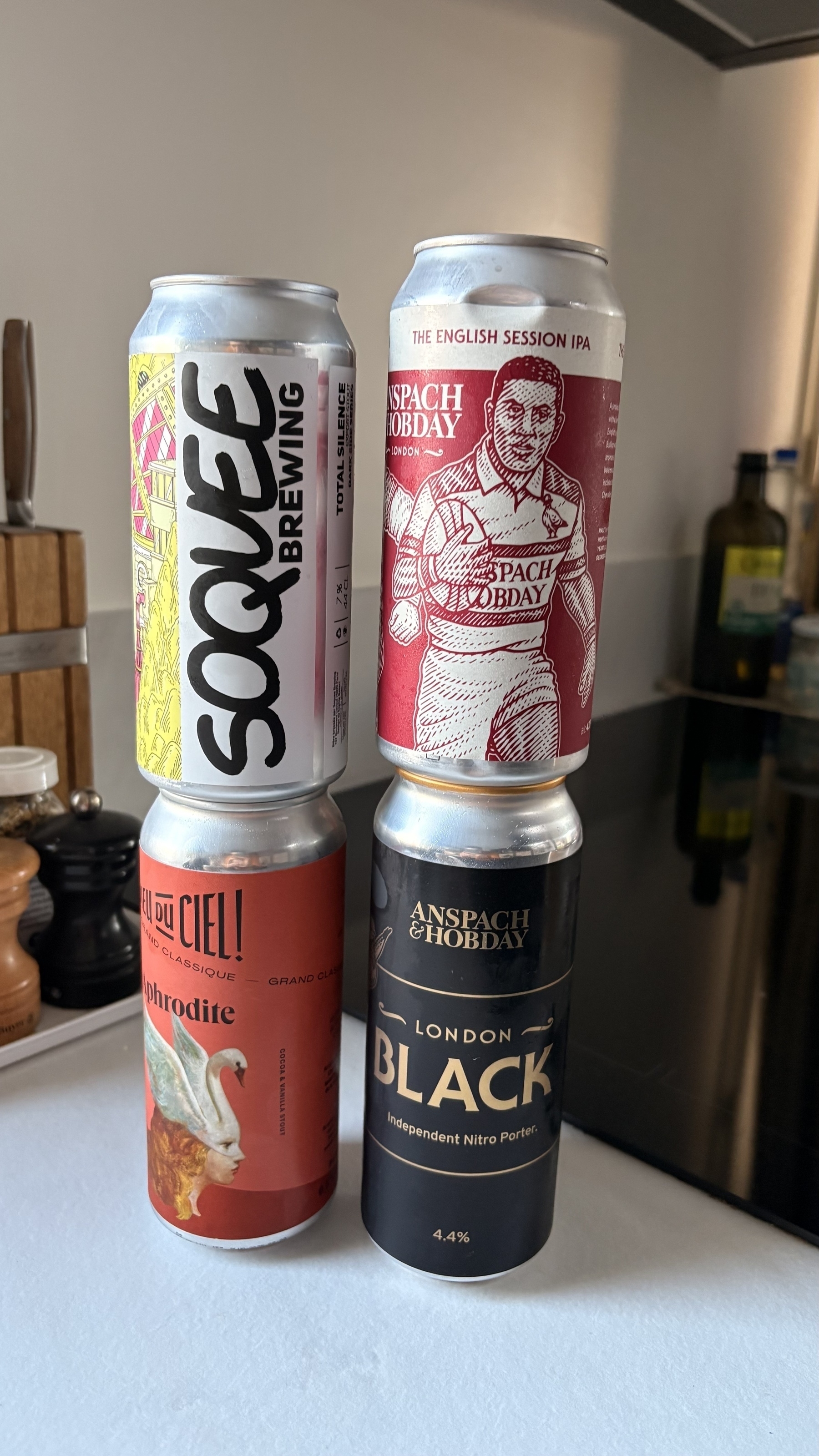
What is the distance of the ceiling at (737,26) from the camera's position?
1.17m

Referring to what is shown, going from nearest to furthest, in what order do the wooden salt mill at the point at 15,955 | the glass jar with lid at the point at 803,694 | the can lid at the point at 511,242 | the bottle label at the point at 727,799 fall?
the can lid at the point at 511,242
the wooden salt mill at the point at 15,955
the bottle label at the point at 727,799
the glass jar with lid at the point at 803,694

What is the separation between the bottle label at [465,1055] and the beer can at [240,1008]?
0.03m

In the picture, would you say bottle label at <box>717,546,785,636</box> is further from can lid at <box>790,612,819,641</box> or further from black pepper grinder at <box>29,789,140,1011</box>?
black pepper grinder at <box>29,789,140,1011</box>

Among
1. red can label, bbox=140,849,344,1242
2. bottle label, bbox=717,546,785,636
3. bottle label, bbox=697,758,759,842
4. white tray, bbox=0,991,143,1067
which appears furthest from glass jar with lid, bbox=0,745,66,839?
bottle label, bbox=717,546,785,636

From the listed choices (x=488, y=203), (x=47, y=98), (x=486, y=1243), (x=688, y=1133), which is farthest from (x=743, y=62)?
(x=486, y=1243)

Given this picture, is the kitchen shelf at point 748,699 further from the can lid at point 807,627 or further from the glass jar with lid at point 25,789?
the glass jar with lid at point 25,789

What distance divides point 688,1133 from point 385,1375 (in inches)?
9.3

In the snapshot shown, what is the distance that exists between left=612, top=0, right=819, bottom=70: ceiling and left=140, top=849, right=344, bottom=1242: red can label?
116cm

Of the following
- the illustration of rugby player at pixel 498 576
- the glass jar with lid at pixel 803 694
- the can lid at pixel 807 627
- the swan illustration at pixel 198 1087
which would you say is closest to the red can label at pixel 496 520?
the illustration of rugby player at pixel 498 576

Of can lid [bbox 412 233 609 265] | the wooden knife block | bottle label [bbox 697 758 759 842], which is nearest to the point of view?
can lid [bbox 412 233 609 265]

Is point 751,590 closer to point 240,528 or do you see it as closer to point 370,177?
point 370,177

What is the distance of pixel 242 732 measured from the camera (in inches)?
16.7

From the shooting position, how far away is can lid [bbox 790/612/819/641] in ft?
4.81

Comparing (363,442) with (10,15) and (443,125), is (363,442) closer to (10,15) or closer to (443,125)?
(443,125)
